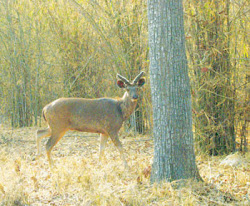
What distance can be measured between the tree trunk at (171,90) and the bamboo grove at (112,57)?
1657 millimetres

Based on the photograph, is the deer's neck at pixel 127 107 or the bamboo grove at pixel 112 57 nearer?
→ the bamboo grove at pixel 112 57

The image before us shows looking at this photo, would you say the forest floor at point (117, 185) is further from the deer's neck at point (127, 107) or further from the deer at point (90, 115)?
the deer's neck at point (127, 107)

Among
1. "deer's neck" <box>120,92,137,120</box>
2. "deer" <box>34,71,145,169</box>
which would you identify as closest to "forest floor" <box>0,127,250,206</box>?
"deer" <box>34,71,145,169</box>

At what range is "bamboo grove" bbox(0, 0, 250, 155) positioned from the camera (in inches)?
269

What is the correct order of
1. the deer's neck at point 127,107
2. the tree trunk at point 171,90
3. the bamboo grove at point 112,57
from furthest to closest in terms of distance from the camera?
the deer's neck at point 127,107, the bamboo grove at point 112,57, the tree trunk at point 171,90

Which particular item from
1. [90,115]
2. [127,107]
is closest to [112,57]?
[127,107]

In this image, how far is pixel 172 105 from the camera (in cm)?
461

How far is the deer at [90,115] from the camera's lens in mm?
6980

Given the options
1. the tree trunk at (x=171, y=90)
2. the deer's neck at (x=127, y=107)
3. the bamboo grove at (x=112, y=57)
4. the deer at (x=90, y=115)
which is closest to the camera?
the tree trunk at (x=171, y=90)

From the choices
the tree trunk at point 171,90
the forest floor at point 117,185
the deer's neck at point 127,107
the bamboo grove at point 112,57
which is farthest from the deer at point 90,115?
the tree trunk at point 171,90

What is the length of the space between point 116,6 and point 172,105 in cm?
560

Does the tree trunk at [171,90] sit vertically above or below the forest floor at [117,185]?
above

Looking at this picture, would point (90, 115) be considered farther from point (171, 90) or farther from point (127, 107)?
point (171, 90)

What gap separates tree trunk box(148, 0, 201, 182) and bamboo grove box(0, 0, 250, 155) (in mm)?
1657
